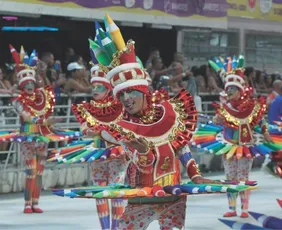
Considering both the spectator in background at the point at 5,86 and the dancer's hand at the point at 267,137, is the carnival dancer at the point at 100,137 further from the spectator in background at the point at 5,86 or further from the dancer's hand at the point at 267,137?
the spectator in background at the point at 5,86

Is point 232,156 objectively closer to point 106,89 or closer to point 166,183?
point 106,89

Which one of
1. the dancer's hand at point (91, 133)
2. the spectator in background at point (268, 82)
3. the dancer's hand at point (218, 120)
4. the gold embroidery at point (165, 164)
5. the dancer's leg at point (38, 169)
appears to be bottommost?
the dancer's leg at point (38, 169)

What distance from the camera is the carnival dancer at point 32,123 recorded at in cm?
1391

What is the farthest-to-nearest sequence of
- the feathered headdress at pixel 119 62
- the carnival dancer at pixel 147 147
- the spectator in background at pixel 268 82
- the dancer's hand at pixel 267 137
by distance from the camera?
the spectator in background at pixel 268 82 < the dancer's hand at pixel 267 137 < the feathered headdress at pixel 119 62 < the carnival dancer at pixel 147 147

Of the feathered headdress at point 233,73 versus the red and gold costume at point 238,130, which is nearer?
the red and gold costume at point 238,130

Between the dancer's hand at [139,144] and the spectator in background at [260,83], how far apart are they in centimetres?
1536

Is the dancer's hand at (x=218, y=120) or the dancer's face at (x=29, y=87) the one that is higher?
the dancer's face at (x=29, y=87)

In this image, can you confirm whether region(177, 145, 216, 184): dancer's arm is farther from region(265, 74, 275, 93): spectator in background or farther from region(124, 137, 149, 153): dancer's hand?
region(265, 74, 275, 93): spectator in background

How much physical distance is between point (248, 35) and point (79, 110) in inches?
562

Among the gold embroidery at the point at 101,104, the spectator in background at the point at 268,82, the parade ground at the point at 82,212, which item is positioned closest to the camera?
the gold embroidery at the point at 101,104

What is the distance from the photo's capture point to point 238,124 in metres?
13.4

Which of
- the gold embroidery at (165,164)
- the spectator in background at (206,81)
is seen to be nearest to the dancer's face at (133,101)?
the gold embroidery at (165,164)

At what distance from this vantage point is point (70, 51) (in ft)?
60.0

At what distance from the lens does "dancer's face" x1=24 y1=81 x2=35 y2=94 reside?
45.8 feet
